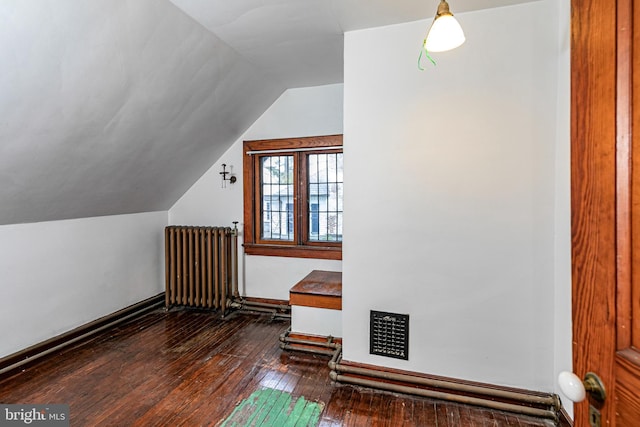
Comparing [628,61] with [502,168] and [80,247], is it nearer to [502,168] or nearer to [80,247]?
[502,168]

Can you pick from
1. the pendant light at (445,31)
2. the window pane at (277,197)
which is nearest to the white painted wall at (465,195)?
the pendant light at (445,31)

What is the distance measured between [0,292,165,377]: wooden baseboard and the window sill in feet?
4.15

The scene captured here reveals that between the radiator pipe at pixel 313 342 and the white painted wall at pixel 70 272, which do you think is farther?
the radiator pipe at pixel 313 342

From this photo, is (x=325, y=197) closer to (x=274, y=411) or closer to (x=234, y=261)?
(x=234, y=261)

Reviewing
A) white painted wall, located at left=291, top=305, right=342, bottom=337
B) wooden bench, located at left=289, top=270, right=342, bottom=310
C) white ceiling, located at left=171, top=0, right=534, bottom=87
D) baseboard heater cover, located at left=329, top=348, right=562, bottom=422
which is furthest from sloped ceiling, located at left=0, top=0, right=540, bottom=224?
baseboard heater cover, located at left=329, top=348, right=562, bottom=422

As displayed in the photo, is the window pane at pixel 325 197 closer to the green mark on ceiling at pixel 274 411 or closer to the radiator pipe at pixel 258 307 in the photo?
the radiator pipe at pixel 258 307

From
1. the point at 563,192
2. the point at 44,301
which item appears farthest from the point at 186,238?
the point at 563,192

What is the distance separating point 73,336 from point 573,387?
3600mm

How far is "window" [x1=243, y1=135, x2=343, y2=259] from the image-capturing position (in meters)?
3.58

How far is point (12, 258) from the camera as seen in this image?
2.53 m

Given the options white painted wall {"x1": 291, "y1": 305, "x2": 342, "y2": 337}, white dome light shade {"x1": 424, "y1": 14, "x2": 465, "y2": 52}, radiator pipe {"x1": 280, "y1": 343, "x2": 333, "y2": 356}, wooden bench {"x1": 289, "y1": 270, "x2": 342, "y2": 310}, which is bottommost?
radiator pipe {"x1": 280, "y1": 343, "x2": 333, "y2": 356}

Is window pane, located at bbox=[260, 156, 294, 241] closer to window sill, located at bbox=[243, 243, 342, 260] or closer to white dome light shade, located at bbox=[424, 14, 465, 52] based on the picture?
window sill, located at bbox=[243, 243, 342, 260]

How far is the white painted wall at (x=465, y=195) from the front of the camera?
2020 millimetres

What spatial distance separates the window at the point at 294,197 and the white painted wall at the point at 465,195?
1.15m
